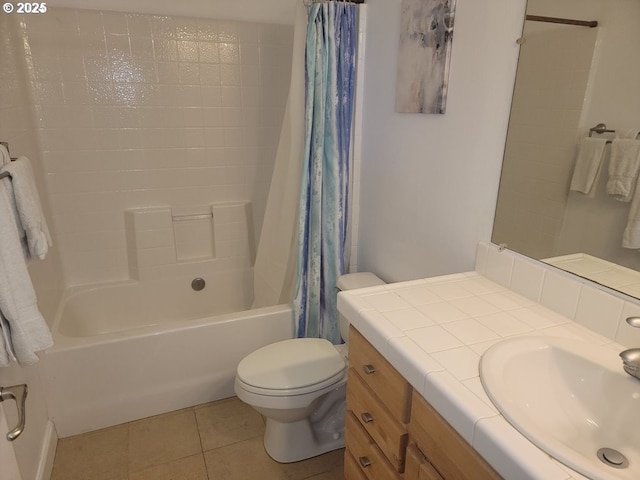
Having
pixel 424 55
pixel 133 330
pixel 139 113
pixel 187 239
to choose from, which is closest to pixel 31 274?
pixel 133 330

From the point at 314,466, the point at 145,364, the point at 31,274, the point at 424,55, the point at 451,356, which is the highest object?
the point at 424,55

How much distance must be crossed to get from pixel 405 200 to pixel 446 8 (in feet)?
2.32

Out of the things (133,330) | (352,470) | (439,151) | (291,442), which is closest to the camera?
(352,470)

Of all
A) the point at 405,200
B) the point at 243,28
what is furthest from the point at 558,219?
the point at 243,28

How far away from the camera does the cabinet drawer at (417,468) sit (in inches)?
34.7

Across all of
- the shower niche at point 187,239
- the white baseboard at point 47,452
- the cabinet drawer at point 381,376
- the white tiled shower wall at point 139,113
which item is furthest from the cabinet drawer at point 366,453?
the white tiled shower wall at point 139,113

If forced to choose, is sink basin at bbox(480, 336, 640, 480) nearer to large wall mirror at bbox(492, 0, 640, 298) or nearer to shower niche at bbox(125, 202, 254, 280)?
large wall mirror at bbox(492, 0, 640, 298)

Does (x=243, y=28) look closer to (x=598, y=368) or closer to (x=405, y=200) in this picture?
(x=405, y=200)

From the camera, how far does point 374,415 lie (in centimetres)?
112

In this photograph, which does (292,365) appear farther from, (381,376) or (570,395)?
(570,395)

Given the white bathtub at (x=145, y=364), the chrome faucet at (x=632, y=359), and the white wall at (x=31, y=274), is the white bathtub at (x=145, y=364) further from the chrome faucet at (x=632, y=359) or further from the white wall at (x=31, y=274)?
the chrome faucet at (x=632, y=359)

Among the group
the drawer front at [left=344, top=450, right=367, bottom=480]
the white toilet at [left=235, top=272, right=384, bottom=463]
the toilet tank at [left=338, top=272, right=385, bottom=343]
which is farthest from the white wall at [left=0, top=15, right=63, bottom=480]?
the toilet tank at [left=338, top=272, right=385, bottom=343]

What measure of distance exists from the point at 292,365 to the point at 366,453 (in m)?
0.55

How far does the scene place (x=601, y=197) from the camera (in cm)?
99
